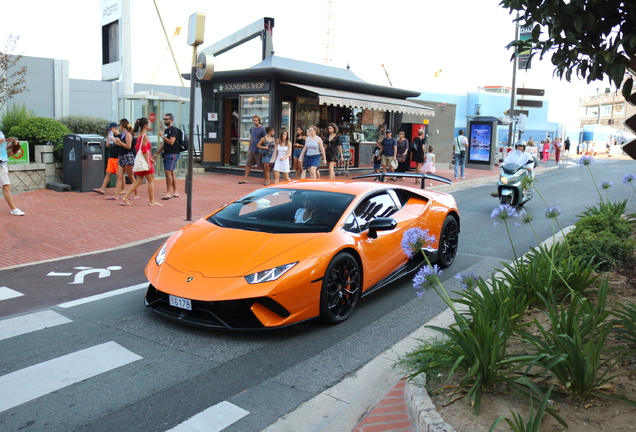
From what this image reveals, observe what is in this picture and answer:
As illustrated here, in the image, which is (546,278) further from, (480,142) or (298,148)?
(480,142)

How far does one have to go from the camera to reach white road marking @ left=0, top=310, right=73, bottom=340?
5.06m

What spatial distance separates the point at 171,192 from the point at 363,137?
1069 centimetres

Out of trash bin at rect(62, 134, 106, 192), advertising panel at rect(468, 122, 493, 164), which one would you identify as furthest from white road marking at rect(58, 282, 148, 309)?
advertising panel at rect(468, 122, 493, 164)

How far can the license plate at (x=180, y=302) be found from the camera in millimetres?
4829

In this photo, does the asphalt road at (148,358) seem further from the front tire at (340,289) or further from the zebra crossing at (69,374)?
the front tire at (340,289)

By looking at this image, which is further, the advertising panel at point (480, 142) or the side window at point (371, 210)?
the advertising panel at point (480, 142)

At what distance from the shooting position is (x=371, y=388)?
13.5 feet

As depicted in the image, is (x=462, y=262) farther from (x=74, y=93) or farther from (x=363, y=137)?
(x=74, y=93)

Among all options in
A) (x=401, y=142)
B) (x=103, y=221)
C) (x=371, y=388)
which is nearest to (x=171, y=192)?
(x=103, y=221)

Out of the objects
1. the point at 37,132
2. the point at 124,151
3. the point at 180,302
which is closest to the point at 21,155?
the point at 37,132

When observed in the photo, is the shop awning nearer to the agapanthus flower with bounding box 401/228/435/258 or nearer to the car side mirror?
the car side mirror

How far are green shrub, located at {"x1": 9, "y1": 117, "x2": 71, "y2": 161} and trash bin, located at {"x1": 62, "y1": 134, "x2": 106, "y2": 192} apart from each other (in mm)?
583

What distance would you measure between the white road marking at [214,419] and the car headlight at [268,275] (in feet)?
3.95

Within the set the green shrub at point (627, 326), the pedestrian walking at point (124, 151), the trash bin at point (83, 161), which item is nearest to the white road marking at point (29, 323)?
the green shrub at point (627, 326)
